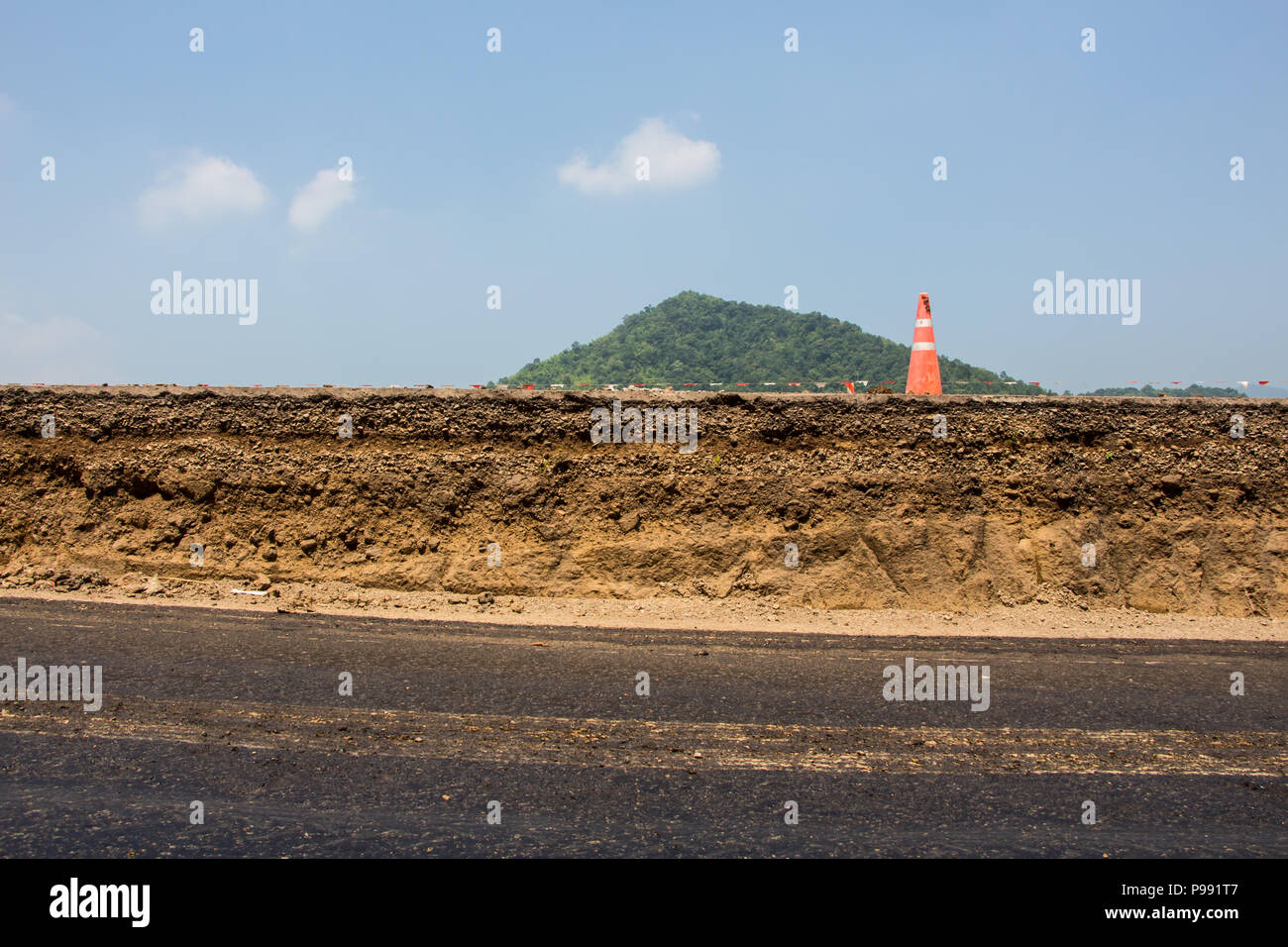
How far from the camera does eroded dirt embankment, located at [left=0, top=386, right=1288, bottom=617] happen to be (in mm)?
10477

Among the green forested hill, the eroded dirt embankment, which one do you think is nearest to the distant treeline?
the eroded dirt embankment

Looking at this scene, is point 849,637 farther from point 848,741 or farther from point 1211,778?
point 1211,778

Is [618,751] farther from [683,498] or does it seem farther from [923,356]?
[923,356]

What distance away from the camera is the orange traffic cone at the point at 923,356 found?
1245 centimetres

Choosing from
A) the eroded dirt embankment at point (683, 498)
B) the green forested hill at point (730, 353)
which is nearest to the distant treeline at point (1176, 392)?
the eroded dirt embankment at point (683, 498)

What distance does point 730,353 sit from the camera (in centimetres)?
5719

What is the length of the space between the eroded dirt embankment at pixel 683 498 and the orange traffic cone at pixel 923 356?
1427 millimetres

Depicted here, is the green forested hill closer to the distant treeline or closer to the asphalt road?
the distant treeline

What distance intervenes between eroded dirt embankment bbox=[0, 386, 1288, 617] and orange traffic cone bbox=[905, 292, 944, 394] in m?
1.43

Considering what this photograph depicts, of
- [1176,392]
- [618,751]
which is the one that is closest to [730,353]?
[1176,392]

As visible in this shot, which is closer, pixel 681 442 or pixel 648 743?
pixel 648 743
